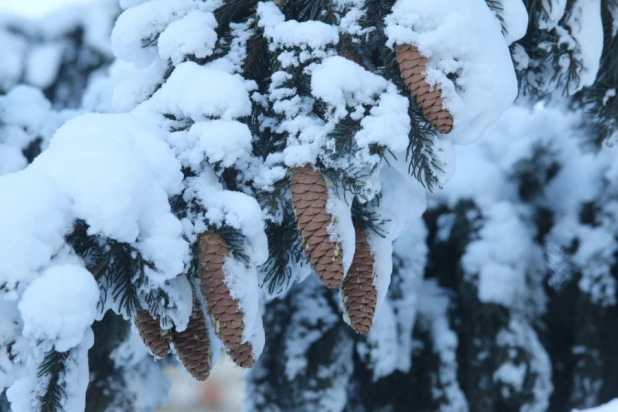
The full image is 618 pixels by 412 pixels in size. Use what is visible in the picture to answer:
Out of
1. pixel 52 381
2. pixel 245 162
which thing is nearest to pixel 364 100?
pixel 245 162

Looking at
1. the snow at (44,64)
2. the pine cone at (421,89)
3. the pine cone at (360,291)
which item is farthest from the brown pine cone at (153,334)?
the snow at (44,64)

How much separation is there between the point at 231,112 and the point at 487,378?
5.56 ft

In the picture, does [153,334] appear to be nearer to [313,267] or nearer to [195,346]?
[195,346]

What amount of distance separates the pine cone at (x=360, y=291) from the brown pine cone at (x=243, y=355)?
199mm

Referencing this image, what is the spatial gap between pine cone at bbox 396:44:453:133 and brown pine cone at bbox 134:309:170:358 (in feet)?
1.89

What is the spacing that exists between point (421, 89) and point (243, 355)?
0.54 meters

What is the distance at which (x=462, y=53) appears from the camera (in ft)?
3.69

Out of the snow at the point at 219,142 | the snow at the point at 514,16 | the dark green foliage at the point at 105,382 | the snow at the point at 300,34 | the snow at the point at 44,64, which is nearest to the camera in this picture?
the snow at the point at 219,142

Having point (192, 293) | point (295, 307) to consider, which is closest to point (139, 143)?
point (192, 293)

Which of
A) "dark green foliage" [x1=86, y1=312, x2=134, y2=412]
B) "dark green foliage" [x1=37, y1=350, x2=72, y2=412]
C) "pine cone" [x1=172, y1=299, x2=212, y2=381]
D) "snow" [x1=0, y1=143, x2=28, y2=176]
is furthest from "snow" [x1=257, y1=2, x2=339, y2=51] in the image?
"dark green foliage" [x1=86, y1=312, x2=134, y2=412]

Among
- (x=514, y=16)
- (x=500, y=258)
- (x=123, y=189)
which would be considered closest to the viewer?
(x=123, y=189)

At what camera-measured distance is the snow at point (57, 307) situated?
0.83m

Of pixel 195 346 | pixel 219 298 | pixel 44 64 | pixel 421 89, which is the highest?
pixel 421 89

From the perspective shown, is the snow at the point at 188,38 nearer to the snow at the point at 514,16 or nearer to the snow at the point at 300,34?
the snow at the point at 300,34
